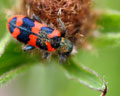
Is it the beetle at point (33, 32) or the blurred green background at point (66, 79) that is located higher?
the beetle at point (33, 32)

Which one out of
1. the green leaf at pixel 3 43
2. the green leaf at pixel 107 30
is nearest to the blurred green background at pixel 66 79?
the green leaf at pixel 107 30

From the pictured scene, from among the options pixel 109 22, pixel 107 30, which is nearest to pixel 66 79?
pixel 107 30

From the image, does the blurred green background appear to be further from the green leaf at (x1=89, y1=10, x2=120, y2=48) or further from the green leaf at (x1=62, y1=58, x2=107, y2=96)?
the green leaf at (x1=62, y1=58, x2=107, y2=96)

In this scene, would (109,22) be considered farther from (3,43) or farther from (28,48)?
(3,43)

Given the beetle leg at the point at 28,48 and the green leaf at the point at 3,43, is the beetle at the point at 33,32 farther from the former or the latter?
the green leaf at the point at 3,43

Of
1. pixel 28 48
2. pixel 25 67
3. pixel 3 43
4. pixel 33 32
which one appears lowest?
pixel 25 67

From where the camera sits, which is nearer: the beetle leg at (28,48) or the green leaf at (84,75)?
the green leaf at (84,75)

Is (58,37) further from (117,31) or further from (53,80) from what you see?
(53,80)

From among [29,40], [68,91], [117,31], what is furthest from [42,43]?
[68,91]
